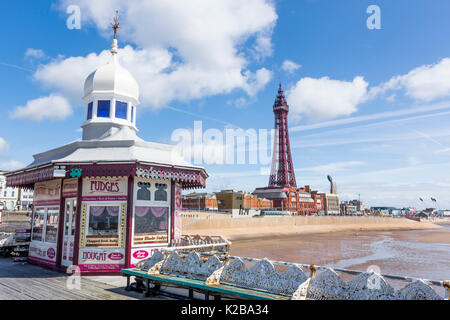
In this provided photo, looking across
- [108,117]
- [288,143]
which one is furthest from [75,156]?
[288,143]

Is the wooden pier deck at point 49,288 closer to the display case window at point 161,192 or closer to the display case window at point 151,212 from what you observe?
the display case window at point 151,212

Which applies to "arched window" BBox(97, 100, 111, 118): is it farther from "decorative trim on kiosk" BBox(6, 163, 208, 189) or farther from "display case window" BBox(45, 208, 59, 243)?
"display case window" BBox(45, 208, 59, 243)

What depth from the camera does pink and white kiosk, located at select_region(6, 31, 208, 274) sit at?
10.2 m

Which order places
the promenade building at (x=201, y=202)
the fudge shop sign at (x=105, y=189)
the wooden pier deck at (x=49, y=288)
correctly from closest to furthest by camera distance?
1. the wooden pier deck at (x=49, y=288)
2. the fudge shop sign at (x=105, y=189)
3. the promenade building at (x=201, y=202)

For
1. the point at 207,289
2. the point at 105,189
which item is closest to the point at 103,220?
the point at 105,189

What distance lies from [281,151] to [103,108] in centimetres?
13025

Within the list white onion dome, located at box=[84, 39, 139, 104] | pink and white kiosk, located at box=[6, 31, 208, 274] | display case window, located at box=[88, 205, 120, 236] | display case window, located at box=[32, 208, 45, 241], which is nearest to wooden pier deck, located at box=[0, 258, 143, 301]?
pink and white kiosk, located at box=[6, 31, 208, 274]

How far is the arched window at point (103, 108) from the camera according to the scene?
44.2ft

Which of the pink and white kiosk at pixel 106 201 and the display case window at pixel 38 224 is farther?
the display case window at pixel 38 224

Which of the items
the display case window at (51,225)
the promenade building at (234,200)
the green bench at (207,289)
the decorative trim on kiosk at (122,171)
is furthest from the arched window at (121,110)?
the promenade building at (234,200)

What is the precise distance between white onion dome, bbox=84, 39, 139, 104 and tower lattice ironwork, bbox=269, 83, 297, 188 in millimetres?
Answer: 116666

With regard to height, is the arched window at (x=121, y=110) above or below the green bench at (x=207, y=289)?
above
